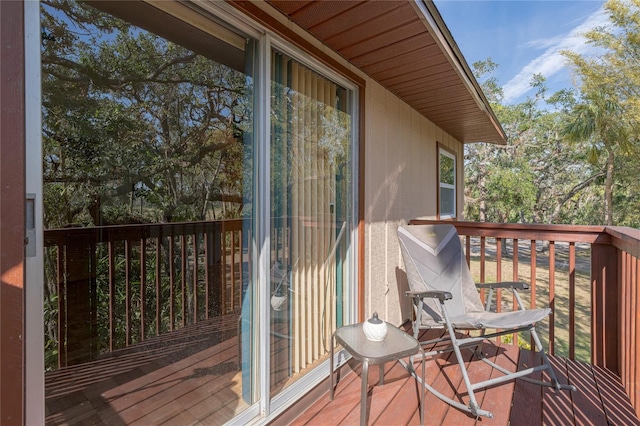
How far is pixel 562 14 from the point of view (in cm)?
1157

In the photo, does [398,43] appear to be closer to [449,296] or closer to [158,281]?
[449,296]

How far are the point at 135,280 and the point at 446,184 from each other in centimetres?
486

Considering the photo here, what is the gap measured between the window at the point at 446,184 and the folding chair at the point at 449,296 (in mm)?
2314

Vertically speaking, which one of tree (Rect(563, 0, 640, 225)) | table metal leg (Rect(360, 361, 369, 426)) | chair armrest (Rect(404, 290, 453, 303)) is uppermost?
tree (Rect(563, 0, 640, 225))

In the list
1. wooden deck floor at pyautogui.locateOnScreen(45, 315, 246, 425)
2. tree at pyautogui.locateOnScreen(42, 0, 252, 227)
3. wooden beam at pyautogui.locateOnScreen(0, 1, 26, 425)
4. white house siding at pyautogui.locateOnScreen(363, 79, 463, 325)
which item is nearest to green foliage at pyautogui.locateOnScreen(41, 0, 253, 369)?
tree at pyautogui.locateOnScreen(42, 0, 252, 227)

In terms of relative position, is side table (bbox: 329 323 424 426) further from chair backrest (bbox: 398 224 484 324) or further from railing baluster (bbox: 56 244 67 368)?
railing baluster (bbox: 56 244 67 368)

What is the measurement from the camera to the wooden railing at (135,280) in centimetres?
243

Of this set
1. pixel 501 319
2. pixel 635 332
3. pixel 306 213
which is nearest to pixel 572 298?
pixel 635 332

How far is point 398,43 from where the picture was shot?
219cm

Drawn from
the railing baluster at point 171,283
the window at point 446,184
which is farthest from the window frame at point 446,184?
the railing baluster at point 171,283

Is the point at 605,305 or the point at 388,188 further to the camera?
the point at 388,188

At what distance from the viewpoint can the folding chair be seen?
2.20 meters

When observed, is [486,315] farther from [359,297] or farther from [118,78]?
[118,78]

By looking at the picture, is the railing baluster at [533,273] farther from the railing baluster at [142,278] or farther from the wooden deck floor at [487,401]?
the railing baluster at [142,278]
